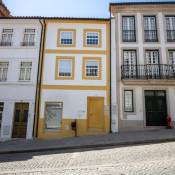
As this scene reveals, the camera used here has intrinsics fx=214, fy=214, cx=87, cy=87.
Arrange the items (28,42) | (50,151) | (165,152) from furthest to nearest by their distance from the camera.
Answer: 1. (28,42)
2. (50,151)
3. (165,152)

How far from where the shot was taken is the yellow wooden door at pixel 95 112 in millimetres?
15586

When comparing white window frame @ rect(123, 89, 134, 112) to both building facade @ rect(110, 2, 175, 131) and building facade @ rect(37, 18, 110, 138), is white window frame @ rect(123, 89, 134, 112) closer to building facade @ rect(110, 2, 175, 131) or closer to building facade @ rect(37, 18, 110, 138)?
building facade @ rect(110, 2, 175, 131)

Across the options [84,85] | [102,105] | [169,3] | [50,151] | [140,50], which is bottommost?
[50,151]

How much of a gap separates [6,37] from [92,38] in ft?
22.4

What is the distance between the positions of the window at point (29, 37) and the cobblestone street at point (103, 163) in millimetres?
10278

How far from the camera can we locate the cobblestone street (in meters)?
6.42

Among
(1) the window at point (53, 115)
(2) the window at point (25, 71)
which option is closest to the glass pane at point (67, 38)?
(2) the window at point (25, 71)

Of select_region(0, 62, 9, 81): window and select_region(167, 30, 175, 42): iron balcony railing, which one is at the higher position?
select_region(167, 30, 175, 42): iron balcony railing

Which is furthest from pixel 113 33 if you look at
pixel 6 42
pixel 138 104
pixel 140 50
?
pixel 6 42

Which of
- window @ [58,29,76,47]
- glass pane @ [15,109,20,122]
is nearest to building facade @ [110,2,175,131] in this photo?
window @ [58,29,76,47]

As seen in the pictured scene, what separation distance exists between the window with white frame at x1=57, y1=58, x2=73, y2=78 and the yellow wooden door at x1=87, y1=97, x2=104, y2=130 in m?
2.55

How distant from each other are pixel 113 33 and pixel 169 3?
5193 millimetres

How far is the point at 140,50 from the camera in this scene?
16.8 m

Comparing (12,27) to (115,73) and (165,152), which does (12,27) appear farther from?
(165,152)
